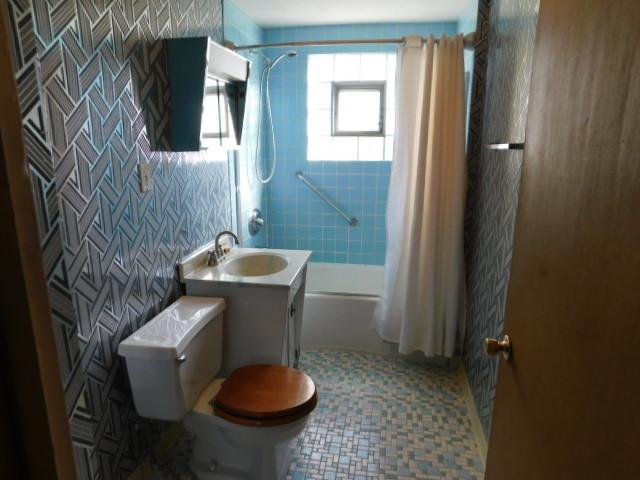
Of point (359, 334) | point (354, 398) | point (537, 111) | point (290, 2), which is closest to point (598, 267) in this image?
point (537, 111)

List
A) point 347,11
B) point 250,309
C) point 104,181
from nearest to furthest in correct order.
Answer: point 104,181 < point 250,309 < point 347,11

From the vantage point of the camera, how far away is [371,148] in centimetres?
362

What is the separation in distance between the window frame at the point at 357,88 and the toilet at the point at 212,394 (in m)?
2.15

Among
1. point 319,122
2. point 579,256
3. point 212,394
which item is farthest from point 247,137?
point 579,256

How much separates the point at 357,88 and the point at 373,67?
205 millimetres

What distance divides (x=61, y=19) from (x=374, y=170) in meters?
2.61

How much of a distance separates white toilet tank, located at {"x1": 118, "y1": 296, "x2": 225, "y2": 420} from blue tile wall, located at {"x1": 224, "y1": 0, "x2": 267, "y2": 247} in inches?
49.3

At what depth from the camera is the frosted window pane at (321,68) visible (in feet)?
11.5

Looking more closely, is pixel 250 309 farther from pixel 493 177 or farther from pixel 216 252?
pixel 493 177

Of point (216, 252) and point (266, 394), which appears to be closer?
point (266, 394)

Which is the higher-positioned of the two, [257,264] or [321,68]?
[321,68]

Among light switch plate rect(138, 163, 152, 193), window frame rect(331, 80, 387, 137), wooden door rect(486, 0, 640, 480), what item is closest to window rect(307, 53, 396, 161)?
window frame rect(331, 80, 387, 137)

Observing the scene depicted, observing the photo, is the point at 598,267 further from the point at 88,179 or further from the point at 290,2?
the point at 290,2

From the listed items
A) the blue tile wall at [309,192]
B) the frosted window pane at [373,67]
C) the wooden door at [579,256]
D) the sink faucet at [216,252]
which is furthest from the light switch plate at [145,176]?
the frosted window pane at [373,67]
